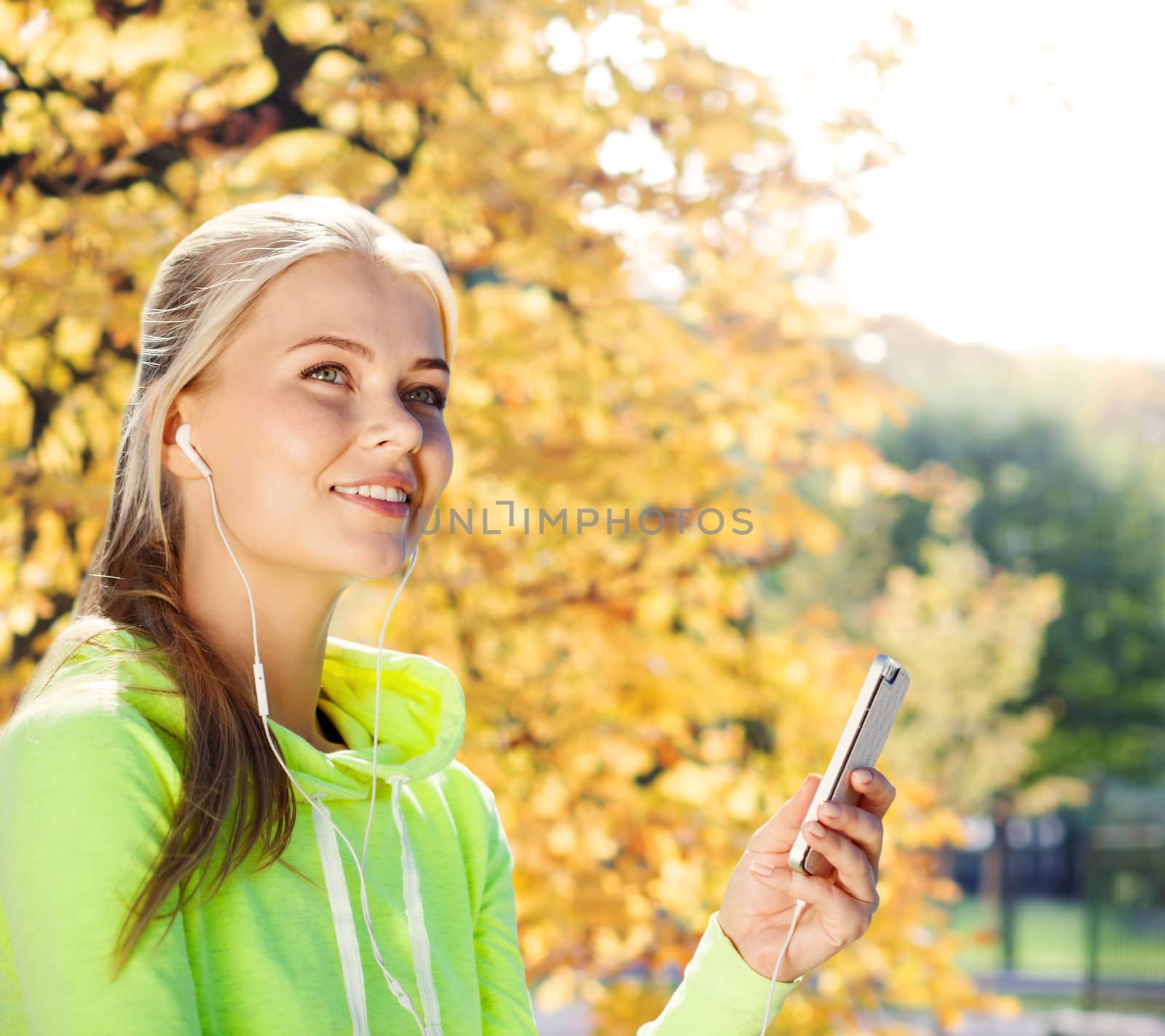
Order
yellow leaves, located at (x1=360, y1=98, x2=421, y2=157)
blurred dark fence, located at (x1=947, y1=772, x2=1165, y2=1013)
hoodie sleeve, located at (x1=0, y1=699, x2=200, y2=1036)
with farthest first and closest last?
blurred dark fence, located at (x1=947, y1=772, x2=1165, y2=1013), yellow leaves, located at (x1=360, y1=98, x2=421, y2=157), hoodie sleeve, located at (x1=0, y1=699, x2=200, y2=1036)

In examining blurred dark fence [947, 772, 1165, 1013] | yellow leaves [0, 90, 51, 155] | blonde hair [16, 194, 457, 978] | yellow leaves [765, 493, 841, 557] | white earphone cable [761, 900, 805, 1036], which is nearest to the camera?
blonde hair [16, 194, 457, 978]

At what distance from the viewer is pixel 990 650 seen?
16.7 metres

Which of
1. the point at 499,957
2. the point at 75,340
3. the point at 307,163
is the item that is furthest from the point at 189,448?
the point at 307,163

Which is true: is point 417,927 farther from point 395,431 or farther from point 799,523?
point 799,523

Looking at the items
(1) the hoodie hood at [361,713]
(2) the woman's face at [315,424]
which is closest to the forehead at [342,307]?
(2) the woman's face at [315,424]

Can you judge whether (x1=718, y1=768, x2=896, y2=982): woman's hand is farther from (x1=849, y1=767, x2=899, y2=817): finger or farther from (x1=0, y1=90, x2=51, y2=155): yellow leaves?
(x1=0, y1=90, x2=51, y2=155): yellow leaves

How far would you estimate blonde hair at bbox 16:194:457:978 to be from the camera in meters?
1.06

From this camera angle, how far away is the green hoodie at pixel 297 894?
926 millimetres

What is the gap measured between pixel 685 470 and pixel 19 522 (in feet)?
4.76

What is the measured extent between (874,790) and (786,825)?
12cm

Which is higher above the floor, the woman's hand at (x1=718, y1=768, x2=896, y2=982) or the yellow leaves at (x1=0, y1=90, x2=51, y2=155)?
the yellow leaves at (x1=0, y1=90, x2=51, y2=155)

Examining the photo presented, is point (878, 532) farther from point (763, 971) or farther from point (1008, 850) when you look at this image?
point (763, 971)

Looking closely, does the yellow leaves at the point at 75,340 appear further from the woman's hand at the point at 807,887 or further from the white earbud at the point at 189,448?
the woman's hand at the point at 807,887

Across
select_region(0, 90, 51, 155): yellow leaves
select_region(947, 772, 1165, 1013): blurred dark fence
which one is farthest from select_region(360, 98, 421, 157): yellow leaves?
select_region(947, 772, 1165, 1013): blurred dark fence
